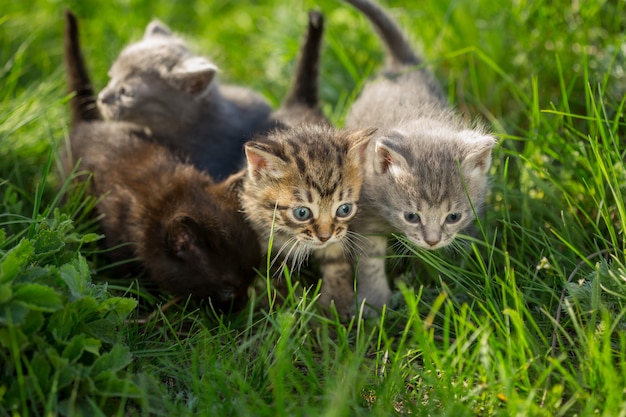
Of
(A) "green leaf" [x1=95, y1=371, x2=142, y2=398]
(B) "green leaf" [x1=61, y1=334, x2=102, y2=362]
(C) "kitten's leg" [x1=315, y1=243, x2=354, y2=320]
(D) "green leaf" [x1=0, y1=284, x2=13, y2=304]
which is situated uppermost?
(D) "green leaf" [x1=0, y1=284, x2=13, y2=304]

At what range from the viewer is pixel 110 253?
9.90 ft

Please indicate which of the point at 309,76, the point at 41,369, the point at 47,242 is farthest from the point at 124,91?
the point at 41,369

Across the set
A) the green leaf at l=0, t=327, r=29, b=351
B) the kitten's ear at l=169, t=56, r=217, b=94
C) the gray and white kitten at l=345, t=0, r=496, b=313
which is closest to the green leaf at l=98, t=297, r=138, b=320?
the green leaf at l=0, t=327, r=29, b=351

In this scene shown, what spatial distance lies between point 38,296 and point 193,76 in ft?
6.22

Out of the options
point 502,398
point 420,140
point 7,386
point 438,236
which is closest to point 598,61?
point 420,140

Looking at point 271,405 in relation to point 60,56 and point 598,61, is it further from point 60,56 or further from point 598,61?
point 60,56

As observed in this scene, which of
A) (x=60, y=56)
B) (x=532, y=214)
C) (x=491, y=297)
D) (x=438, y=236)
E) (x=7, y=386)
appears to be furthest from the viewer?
(x=60, y=56)

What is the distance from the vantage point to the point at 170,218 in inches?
111

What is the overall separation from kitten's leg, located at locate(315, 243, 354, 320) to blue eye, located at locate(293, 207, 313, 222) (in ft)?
0.96

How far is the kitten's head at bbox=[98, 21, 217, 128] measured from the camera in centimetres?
345

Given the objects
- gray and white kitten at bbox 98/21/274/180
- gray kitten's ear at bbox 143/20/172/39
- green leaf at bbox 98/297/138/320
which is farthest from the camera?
gray kitten's ear at bbox 143/20/172/39

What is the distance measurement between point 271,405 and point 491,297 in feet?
2.90

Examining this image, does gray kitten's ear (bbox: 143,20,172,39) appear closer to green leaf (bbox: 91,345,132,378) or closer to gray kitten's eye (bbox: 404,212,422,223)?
gray kitten's eye (bbox: 404,212,422,223)

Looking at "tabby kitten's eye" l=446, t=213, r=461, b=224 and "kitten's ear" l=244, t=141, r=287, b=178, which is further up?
"kitten's ear" l=244, t=141, r=287, b=178
